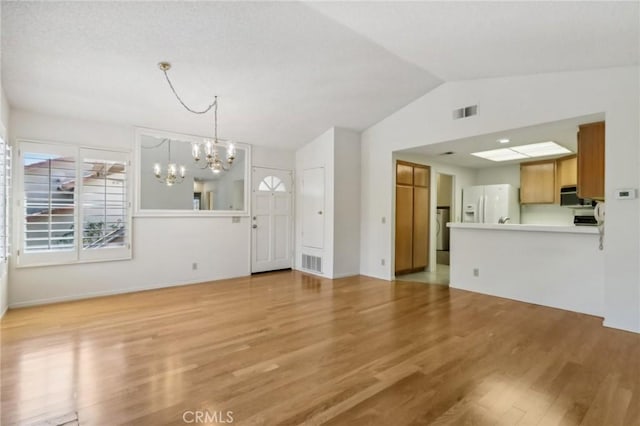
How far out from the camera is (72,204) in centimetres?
434

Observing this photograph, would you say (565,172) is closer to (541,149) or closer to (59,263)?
(541,149)

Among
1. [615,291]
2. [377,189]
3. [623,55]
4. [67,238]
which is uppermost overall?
[623,55]

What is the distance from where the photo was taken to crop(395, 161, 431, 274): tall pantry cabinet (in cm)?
599

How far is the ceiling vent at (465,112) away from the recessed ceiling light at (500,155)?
1257 millimetres

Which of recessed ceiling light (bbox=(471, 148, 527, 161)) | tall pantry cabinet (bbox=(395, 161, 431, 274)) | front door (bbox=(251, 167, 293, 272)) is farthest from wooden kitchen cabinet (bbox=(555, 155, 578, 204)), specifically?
front door (bbox=(251, 167, 293, 272))

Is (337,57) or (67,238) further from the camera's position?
(67,238)

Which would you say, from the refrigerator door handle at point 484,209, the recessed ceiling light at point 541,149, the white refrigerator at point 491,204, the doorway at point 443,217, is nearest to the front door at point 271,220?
the doorway at point 443,217

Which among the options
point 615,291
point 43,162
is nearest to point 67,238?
point 43,162

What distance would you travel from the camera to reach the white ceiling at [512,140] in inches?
153

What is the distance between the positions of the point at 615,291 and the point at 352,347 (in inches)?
116

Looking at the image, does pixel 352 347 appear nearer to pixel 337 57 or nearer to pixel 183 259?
pixel 337 57

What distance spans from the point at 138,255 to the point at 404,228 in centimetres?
467

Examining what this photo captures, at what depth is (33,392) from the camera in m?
2.14

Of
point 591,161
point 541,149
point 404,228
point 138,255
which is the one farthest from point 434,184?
point 138,255
